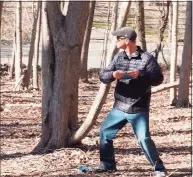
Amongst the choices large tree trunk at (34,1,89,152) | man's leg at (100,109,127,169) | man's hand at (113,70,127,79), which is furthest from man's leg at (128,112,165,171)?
large tree trunk at (34,1,89,152)

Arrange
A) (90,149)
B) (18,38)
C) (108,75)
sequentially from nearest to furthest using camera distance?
(108,75) < (90,149) < (18,38)

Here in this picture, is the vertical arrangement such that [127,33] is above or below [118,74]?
above

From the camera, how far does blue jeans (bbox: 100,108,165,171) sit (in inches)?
280

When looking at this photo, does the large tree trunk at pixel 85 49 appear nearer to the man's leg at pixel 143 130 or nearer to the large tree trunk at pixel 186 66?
the large tree trunk at pixel 186 66

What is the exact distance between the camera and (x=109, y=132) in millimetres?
7430

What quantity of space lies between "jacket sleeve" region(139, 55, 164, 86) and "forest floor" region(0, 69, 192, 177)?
3.95 feet

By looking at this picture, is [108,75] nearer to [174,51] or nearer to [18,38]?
[174,51]

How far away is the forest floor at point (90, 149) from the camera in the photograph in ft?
26.4

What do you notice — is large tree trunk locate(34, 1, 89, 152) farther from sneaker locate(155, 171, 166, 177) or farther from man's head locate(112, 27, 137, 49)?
sneaker locate(155, 171, 166, 177)

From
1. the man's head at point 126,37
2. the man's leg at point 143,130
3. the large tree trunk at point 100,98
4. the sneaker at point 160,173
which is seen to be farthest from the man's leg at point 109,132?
the large tree trunk at point 100,98

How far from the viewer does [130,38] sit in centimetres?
712

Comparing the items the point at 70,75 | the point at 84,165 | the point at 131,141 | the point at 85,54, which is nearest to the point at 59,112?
the point at 70,75

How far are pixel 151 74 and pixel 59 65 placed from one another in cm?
240

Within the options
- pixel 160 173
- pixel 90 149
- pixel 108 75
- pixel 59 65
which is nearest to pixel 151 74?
pixel 108 75
